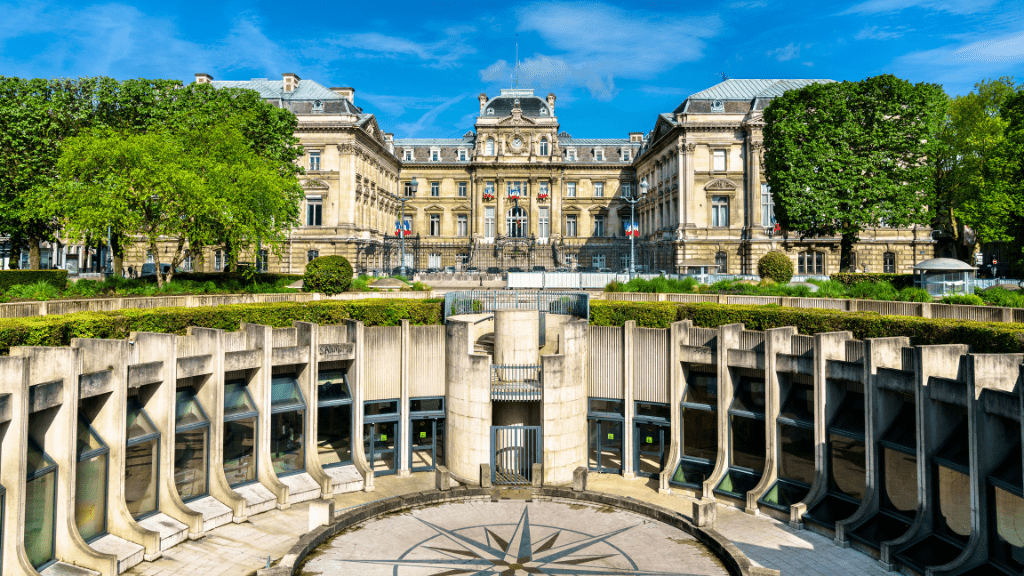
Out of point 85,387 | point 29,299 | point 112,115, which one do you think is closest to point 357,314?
point 85,387

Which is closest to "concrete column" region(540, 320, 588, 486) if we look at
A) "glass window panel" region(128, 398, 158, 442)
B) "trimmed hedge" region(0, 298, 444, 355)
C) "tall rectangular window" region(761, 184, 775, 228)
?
"trimmed hedge" region(0, 298, 444, 355)

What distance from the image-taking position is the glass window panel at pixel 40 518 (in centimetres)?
1352

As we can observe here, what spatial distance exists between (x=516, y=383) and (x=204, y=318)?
10712mm

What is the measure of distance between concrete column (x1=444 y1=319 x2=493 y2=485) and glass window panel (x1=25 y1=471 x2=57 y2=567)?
11.2 m

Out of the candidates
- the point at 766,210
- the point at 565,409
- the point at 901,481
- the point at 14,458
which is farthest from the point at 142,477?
the point at 766,210

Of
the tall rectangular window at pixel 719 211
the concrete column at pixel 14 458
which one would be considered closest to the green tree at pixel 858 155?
the tall rectangular window at pixel 719 211

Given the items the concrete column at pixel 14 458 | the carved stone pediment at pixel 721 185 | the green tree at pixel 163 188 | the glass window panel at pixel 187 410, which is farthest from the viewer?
the carved stone pediment at pixel 721 185

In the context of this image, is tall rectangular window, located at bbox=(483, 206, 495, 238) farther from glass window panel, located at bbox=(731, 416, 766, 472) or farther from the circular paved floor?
the circular paved floor

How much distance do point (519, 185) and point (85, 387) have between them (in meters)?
66.0

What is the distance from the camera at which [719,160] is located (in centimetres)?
5722

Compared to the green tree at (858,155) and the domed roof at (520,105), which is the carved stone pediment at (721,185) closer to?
the green tree at (858,155)

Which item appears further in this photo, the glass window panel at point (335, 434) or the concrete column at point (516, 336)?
the glass window panel at point (335, 434)

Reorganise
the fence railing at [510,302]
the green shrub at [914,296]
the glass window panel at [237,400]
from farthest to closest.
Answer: the fence railing at [510,302]
the green shrub at [914,296]
the glass window panel at [237,400]

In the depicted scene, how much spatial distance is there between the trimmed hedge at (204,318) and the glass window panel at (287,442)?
3723 mm
